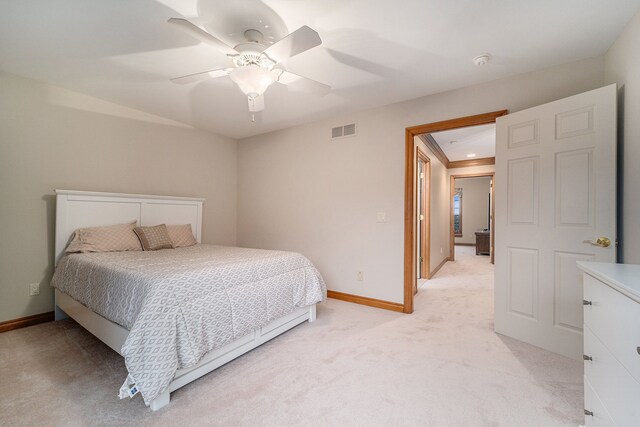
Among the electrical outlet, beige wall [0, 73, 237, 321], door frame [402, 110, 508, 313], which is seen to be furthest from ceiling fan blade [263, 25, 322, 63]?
the electrical outlet

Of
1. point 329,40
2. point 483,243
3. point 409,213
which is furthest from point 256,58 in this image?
point 483,243

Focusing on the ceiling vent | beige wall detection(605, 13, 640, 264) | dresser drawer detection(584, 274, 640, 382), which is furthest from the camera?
the ceiling vent

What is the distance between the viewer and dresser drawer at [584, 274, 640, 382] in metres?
0.91

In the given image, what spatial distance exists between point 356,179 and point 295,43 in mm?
2046

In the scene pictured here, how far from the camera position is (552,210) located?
2.16 meters

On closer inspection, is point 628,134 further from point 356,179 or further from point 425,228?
point 425,228

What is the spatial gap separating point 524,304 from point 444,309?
93 cm

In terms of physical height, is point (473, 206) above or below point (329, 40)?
below

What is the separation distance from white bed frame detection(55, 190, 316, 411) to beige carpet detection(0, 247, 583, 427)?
0.27ft

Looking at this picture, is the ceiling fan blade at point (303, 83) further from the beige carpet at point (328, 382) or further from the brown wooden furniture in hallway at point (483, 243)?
the brown wooden furniture in hallway at point (483, 243)

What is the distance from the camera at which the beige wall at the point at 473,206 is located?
30.2ft

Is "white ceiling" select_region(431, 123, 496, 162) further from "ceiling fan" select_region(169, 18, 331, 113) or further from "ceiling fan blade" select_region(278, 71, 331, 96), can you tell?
"ceiling fan" select_region(169, 18, 331, 113)

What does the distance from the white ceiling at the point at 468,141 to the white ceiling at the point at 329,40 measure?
61.9 inches

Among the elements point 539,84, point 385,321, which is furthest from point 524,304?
point 539,84
